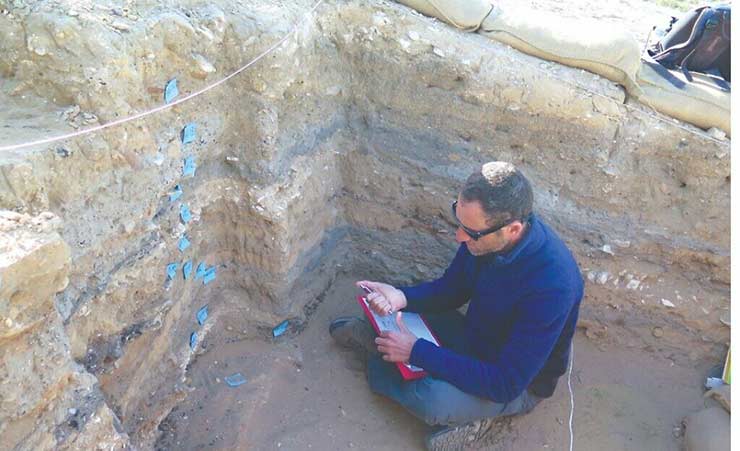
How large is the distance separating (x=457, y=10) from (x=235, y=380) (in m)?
2.30

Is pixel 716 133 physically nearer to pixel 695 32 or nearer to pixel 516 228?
pixel 695 32

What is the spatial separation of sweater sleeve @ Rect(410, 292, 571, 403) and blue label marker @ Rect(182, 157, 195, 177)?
1.30m

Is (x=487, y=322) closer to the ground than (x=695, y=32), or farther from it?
closer to the ground

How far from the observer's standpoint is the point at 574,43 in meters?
3.74

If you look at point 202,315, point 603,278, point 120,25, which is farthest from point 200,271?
point 603,278

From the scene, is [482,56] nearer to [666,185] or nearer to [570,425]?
[666,185]

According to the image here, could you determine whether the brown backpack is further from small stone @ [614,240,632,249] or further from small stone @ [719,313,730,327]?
small stone @ [719,313,730,327]

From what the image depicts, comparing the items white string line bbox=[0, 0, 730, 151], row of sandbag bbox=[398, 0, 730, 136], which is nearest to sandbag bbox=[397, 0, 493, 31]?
row of sandbag bbox=[398, 0, 730, 136]

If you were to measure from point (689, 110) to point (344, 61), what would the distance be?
1900 mm

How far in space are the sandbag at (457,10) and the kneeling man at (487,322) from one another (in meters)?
1.19

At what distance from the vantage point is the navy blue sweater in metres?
2.97

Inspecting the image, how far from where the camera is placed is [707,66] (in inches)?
156

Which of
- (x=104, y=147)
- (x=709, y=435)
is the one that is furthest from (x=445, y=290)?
(x=104, y=147)

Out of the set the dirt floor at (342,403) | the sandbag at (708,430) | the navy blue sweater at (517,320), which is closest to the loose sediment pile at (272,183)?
the dirt floor at (342,403)
